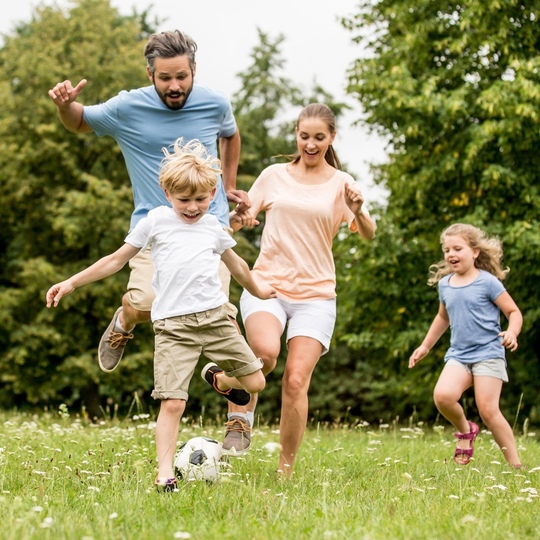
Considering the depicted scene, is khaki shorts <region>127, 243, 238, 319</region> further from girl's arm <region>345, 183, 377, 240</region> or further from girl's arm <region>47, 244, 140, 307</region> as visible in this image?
girl's arm <region>345, 183, 377, 240</region>

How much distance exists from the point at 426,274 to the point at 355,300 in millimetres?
1616

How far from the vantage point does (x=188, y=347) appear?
4859mm

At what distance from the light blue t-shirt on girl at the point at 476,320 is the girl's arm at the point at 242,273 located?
6.90 feet

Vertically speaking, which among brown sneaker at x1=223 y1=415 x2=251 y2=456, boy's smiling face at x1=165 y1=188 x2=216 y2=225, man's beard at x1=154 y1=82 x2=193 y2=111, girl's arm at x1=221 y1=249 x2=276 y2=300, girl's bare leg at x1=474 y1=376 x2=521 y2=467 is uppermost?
man's beard at x1=154 y1=82 x2=193 y2=111

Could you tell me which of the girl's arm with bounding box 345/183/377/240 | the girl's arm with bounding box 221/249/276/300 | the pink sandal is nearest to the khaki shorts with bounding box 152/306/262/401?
the girl's arm with bounding box 221/249/276/300

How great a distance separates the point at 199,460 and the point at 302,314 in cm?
127

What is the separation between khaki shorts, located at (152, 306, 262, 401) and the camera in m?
4.73

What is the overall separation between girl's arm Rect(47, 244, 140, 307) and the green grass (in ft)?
3.31

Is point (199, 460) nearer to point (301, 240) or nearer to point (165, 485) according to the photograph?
point (165, 485)

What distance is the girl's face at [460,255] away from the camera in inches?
281

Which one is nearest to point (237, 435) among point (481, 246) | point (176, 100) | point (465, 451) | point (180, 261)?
point (180, 261)

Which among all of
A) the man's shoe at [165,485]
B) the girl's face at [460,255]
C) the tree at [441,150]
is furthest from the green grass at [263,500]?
the tree at [441,150]

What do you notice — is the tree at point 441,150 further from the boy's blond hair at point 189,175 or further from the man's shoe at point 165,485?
the man's shoe at point 165,485

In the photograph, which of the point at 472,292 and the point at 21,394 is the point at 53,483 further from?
the point at 21,394
